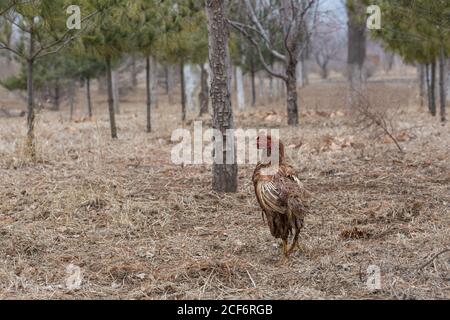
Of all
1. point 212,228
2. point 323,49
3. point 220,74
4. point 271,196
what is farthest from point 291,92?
point 323,49

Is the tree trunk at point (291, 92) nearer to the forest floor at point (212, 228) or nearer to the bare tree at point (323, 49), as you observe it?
the forest floor at point (212, 228)

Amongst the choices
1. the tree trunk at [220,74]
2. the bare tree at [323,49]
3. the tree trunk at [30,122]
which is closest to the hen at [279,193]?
the tree trunk at [220,74]

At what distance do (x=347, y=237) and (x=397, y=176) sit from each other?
9.44 feet

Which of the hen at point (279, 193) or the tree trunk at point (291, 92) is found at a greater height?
the tree trunk at point (291, 92)

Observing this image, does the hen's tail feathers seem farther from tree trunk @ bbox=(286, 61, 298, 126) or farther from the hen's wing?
tree trunk @ bbox=(286, 61, 298, 126)

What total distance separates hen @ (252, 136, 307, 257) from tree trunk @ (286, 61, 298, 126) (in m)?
10.6

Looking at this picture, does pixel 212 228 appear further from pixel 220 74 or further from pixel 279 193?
pixel 220 74

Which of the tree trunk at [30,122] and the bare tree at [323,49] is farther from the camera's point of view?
the bare tree at [323,49]

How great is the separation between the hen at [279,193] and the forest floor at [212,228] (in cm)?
33

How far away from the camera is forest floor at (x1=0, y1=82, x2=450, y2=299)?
426cm

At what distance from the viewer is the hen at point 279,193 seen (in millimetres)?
4562

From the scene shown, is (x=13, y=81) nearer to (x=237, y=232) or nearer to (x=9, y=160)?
(x=9, y=160)

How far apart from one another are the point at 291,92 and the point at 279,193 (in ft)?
36.2
